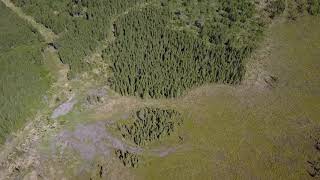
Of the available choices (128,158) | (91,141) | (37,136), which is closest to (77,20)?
(37,136)

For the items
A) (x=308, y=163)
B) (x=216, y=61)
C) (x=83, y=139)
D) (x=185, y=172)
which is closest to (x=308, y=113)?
(x=308, y=163)

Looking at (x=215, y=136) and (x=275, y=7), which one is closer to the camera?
(x=215, y=136)

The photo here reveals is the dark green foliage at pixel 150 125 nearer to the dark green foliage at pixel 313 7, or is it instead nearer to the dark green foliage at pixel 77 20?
the dark green foliage at pixel 77 20

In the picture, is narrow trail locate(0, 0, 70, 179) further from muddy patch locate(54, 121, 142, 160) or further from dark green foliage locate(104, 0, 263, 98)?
dark green foliage locate(104, 0, 263, 98)

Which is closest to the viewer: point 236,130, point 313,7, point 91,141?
point 91,141

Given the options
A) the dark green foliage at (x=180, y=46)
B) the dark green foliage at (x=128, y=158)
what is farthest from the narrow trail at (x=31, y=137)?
the dark green foliage at (x=128, y=158)

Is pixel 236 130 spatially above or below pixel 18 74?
below

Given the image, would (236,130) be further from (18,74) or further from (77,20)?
(77,20)
